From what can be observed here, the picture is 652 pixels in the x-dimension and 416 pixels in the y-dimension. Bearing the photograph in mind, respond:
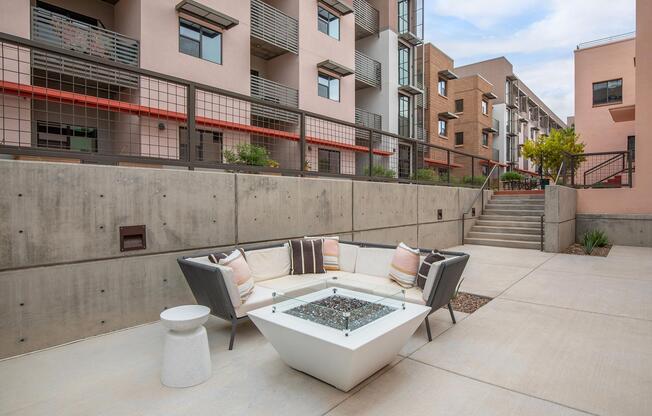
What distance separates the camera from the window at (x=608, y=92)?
18359 millimetres

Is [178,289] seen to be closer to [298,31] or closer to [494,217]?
[494,217]

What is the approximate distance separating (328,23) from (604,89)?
1532 cm

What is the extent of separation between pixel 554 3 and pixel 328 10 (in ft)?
30.6

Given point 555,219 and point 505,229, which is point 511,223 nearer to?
point 505,229

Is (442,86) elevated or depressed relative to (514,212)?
elevated

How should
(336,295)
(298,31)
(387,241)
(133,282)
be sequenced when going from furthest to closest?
(298,31) → (387,241) → (133,282) → (336,295)

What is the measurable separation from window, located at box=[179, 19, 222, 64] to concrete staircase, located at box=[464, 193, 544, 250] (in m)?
10.3

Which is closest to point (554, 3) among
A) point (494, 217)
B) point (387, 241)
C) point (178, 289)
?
point (494, 217)

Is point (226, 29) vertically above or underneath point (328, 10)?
underneath

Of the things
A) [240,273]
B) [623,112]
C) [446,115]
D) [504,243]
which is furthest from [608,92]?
[240,273]

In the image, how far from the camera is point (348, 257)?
5.05 m

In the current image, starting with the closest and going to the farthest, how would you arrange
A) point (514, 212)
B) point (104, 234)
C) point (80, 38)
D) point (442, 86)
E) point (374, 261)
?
point (104, 234)
point (374, 261)
point (80, 38)
point (514, 212)
point (442, 86)

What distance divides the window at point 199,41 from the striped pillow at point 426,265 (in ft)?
35.0

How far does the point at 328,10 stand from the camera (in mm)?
15984
